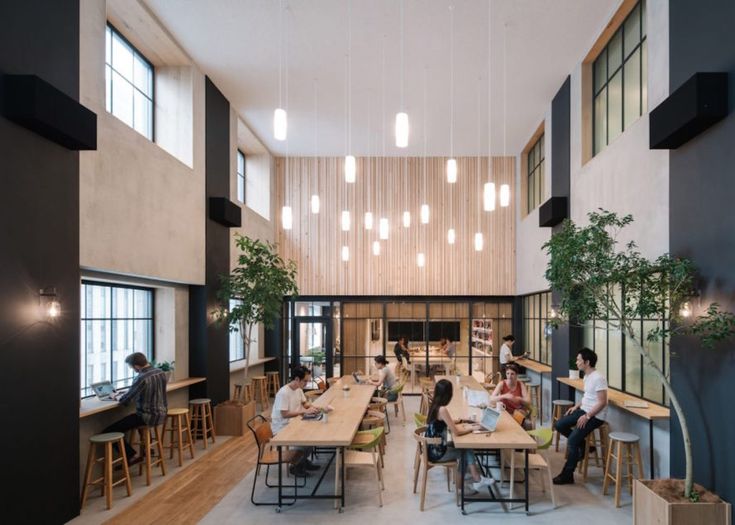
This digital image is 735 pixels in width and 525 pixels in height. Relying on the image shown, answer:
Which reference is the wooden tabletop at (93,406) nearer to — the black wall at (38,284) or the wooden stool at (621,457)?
the black wall at (38,284)

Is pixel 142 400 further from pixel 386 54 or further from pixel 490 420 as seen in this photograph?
pixel 386 54

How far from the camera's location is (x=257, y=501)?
5.45m

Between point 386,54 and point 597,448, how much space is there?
6033 mm

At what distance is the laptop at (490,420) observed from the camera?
527cm

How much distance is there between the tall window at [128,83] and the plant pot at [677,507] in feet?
22.0

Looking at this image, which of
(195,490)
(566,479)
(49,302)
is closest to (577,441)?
(566,479)

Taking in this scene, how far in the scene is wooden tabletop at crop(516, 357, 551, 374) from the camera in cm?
979

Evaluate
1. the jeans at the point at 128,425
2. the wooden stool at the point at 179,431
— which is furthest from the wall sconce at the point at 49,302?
the wooden stool at the point at 179,431

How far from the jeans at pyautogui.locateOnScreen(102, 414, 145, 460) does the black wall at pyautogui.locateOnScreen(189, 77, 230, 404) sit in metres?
2.18

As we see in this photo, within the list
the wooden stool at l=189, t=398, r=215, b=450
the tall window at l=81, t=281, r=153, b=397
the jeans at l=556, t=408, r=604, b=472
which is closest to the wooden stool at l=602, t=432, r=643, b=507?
the jeans at l=556, t=408, r=604, b=472

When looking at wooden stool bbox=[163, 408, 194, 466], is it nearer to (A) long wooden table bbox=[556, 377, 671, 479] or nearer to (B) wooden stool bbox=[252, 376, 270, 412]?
(B) wooden stool bbox=[252, 376, 270, 412]

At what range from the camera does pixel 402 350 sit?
12.5m

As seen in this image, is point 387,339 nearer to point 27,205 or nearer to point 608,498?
point 608,498

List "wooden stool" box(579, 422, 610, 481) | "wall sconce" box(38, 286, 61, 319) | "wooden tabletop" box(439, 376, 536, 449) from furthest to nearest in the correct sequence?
1. "wooden stool" box(579, 422, 610, 481)
2. "wooden tabletop" box(439, 376, 536, 449)
3. "wall sconce" box(38, 286, 61, 319)
